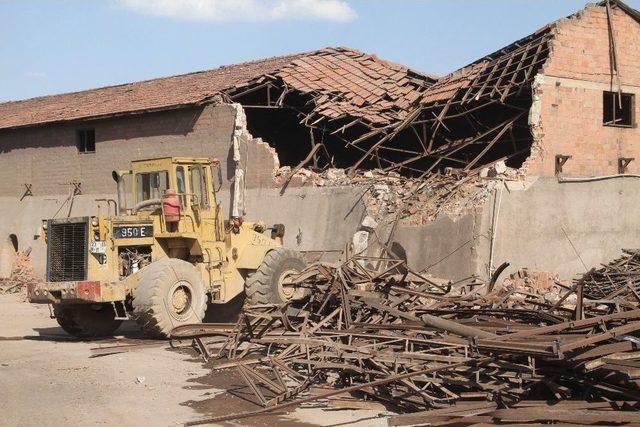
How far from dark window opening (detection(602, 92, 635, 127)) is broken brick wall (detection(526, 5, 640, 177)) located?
21cm

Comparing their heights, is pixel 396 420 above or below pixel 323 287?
below

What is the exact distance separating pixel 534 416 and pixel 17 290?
19.2 meters

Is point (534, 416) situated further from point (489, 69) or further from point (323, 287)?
point (489, 69)

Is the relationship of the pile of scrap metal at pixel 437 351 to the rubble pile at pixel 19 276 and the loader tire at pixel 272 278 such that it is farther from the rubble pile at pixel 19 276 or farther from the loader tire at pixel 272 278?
the rubble pile at pixel 19 276

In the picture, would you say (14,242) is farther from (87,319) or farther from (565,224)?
(565,224)

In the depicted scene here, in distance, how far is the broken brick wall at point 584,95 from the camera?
17969mm

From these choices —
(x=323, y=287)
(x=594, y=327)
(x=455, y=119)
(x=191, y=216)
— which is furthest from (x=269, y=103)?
(x=594, y=327)

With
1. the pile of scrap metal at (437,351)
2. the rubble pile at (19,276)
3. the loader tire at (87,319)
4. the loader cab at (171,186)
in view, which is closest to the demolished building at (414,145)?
the rubble pile at (19,276)

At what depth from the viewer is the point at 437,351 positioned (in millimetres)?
8672

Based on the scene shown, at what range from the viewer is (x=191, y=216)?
14.1 meters

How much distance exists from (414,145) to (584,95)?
5.20 meters

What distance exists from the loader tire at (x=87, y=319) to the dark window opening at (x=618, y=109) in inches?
451

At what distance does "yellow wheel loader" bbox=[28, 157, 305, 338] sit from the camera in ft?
42.8

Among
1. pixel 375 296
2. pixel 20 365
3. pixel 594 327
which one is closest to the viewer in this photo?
pixel 594 327
